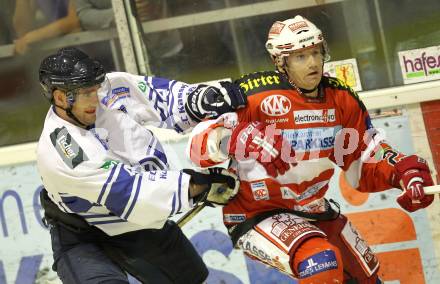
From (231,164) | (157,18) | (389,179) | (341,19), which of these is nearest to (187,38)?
(157,18)

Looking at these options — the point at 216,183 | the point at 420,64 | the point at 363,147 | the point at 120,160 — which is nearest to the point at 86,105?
the point at 120,160

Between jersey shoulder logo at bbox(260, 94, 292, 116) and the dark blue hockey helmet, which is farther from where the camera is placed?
jersey shoulder logo at bbox(260, 94, 292, 116)

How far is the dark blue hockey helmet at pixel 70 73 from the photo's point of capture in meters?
3.04

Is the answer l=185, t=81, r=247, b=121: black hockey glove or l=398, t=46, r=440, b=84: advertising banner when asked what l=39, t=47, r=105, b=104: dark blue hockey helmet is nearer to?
l=185, t=81, r=247, b=121: black hockey glove

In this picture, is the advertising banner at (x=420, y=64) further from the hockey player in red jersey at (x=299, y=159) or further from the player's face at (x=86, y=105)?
the player's face at (x=86, y=105)

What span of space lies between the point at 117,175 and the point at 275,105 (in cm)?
64

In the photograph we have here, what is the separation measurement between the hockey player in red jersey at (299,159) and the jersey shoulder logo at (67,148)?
394 mm

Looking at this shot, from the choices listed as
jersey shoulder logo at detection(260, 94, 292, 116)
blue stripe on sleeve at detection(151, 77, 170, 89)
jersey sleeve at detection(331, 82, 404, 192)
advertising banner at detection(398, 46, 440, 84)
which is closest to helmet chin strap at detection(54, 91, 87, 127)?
blue stripe on sleeve at detection(151, 77, 170, 89)

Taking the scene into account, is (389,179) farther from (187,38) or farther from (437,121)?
(187,38)

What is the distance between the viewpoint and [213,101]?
3.20 m

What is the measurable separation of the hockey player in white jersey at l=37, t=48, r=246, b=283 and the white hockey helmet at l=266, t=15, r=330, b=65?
217 millimetres

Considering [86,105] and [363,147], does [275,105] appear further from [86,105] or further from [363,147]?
[86,105]

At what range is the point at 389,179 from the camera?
10.5 feet

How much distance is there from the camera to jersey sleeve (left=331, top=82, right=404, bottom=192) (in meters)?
3.25
